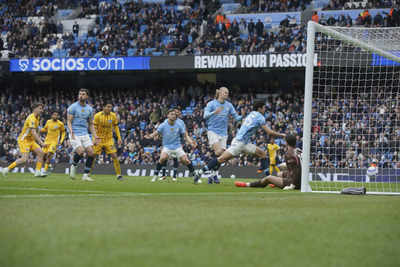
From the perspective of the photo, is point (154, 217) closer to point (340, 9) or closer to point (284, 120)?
point (284, 120)

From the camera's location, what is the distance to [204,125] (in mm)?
28062

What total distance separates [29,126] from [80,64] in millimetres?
16122

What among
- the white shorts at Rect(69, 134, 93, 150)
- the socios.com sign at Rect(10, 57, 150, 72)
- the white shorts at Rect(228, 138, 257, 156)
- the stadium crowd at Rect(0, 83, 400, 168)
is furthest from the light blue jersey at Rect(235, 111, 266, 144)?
the socios.com sign at Rect(10, 57, 150, 72)

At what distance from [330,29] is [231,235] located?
331 inches

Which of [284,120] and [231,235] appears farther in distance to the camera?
[284,120]

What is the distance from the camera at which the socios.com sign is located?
30188 mm

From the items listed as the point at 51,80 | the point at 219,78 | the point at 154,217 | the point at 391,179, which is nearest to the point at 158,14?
the point at 219,78

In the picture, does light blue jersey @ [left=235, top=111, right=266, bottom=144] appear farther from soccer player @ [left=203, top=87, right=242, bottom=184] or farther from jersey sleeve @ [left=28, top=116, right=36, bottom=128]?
jersey sleeve @ [left=28, top=116, right=36, bottom=128]

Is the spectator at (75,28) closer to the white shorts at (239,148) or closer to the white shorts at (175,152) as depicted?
the white shorts at (175,152)

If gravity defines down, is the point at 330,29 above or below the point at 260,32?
below

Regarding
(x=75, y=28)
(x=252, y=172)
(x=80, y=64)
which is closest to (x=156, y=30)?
(x=80, y=64)

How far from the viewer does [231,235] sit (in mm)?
4102

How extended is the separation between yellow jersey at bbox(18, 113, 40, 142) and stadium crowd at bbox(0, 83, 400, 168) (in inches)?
394

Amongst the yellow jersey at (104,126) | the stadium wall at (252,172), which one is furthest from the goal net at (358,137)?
the yellow jersey at (104,126)
